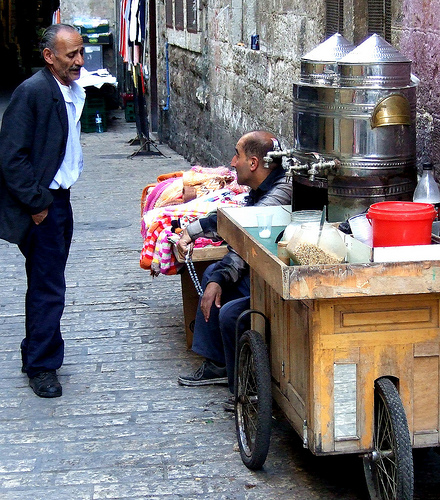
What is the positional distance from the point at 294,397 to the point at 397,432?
532 mm

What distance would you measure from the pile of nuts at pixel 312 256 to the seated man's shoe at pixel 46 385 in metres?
1.95

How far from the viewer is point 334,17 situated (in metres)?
6.04

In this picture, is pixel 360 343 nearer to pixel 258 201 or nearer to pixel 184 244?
pixel 258 201

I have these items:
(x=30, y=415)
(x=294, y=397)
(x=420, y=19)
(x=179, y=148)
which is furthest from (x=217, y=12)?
(x=294, y=397)

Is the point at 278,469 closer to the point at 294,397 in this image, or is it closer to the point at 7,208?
the point at 294,397

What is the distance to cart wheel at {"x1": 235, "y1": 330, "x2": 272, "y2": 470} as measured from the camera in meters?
3.52

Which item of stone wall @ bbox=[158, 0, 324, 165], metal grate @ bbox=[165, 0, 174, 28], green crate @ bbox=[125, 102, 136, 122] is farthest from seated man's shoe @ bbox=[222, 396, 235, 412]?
green crate @ bbox=[125, 102, 136, 122]

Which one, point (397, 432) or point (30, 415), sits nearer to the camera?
point (397, 432)

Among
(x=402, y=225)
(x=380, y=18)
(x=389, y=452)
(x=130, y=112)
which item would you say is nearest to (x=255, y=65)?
(x=380, y=18)

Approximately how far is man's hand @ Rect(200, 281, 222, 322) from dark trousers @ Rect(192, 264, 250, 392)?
2.0 inches

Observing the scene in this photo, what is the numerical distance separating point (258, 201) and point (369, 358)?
4.91 feet

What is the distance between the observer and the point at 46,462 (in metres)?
3.92

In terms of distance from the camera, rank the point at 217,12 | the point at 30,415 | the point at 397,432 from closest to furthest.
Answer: the point at 397,432
the point at 30,415
the point at 217,12

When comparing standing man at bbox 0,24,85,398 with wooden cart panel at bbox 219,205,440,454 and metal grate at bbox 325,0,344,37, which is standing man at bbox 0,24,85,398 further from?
metal grate at bbox 325,0,344,37
